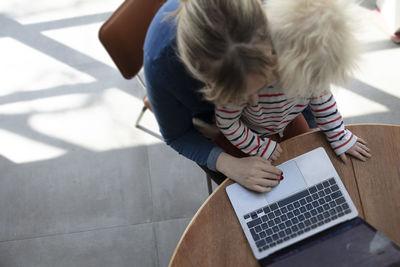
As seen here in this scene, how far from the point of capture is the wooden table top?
2.84 feet

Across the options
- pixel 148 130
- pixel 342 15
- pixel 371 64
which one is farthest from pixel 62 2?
pixel 342 15

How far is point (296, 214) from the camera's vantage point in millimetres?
881

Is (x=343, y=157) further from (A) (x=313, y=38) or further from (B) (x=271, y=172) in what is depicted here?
(A) (x=313, y=38)

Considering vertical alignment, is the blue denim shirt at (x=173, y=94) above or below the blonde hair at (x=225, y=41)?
below

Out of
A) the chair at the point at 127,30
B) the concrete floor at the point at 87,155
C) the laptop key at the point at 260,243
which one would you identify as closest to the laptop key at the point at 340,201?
the laptop key at the point at 260,243

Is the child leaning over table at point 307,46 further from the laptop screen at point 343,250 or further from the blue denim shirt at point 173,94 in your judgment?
the laptop screen at point 343,250

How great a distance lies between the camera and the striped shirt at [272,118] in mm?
893

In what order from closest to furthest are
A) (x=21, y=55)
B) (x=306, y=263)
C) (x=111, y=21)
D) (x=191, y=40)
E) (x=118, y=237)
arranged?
(x=191, y=40)
(x=306, y=263)
(x=111, y=21)
(x=118, y=237)
(x=21, y=55)

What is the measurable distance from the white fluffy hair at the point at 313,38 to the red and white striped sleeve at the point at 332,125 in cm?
26

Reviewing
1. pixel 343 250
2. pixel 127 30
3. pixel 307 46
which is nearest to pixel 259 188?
pixel 343 250

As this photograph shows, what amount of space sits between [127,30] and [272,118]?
50cm

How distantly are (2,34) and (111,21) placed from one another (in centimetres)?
140

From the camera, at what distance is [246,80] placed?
0.67 meters

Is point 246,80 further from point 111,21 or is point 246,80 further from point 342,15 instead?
point 111,21
